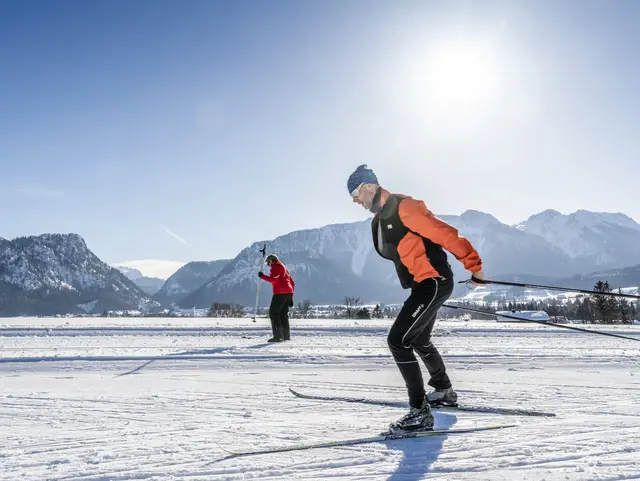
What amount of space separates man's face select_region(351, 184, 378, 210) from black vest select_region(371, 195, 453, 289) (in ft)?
0.52

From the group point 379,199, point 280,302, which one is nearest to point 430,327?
point 379,199

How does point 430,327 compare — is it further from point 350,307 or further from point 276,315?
point 350,307

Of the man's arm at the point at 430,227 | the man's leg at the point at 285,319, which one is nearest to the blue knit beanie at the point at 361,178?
the man's arm at the point at 430,227

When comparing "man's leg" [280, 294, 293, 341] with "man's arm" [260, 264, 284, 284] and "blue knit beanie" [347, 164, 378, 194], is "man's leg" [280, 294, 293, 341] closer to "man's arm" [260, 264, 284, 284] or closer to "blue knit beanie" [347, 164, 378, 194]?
"man's arm" [260, 264, 284, 284]

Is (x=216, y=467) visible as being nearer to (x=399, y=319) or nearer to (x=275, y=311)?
(x=399, y=319)

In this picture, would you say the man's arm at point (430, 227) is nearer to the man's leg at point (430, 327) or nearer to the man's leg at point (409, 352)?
the man's leg at point (430, 327)

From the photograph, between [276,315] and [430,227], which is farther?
[276,315]

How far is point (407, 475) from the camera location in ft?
7.84

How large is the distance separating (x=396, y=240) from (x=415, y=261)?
226 millimetres

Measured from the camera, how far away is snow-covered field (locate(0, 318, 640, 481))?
2471 millimetres

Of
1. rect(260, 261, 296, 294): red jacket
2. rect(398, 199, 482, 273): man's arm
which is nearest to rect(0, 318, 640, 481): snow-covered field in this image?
rect(398, 199, 482, 273): man's arm

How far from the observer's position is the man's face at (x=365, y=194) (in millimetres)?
3703

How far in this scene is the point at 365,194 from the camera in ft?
12.3

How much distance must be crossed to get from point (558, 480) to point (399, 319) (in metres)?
1.54
